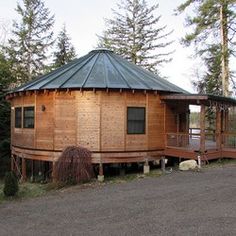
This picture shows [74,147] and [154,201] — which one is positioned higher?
[74,147]

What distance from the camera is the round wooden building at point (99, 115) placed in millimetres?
17297

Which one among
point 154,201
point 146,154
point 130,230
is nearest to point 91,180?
point 146,154

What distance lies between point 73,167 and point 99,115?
9.03ft

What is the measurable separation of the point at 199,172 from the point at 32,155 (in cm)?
798

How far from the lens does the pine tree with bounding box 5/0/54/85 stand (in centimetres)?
4244

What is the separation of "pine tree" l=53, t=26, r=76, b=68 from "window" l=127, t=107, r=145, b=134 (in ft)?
82.6

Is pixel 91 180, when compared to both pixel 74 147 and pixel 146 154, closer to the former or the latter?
pixel 74 147

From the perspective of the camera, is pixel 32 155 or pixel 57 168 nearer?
pixel 57 168

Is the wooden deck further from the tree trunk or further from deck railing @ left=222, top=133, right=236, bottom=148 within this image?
the tree trunk

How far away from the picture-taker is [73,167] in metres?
15.7

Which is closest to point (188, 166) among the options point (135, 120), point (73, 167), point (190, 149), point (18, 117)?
point (190, 149)

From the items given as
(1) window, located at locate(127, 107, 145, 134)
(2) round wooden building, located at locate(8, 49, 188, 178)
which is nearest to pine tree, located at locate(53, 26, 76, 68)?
(2) round wooden building, located at locate(8, 49, 188, 178)

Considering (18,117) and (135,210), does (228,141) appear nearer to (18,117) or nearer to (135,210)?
(18,117)

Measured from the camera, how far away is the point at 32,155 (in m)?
18.9
